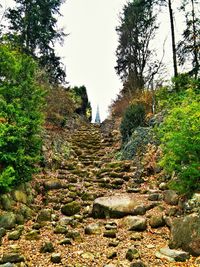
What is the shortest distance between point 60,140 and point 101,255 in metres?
7.65

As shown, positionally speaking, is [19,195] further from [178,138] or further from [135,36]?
[135,36]

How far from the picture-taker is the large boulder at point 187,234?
394cm

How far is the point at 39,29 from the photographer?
52.1 ft

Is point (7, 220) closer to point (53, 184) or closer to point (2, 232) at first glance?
point (2, 232)

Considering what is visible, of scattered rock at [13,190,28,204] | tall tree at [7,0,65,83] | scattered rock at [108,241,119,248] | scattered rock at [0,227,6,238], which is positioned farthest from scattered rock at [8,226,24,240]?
tall tree at [7,0,65,83]

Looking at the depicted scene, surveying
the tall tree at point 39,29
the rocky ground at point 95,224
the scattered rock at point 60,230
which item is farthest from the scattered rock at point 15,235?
the tall tree at point 39,29

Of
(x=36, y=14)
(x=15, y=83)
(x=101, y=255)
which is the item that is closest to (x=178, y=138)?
(x=101, y=255)

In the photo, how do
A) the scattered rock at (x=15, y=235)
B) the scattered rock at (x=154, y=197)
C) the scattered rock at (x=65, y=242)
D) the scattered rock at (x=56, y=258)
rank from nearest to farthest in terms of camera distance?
1. the scattered rock at (x=56, y=258)
2. the scattered rock at (x=65, y=242)
3. the scattered rock at (x=15, y=235)
4. the scattered rock at (x=154, y=197)

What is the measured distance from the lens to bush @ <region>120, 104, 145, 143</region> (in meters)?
11.3

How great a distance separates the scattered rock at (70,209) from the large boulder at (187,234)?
2379 mm

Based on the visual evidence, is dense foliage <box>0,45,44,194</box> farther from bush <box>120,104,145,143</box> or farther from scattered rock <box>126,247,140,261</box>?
bush <box>120,104,145,143</box>

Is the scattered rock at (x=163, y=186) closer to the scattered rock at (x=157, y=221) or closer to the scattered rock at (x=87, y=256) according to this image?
the scattered rock at (x=157, y=221)

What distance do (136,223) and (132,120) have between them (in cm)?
661

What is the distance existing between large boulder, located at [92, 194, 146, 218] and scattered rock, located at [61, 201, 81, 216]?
1.27 ft
